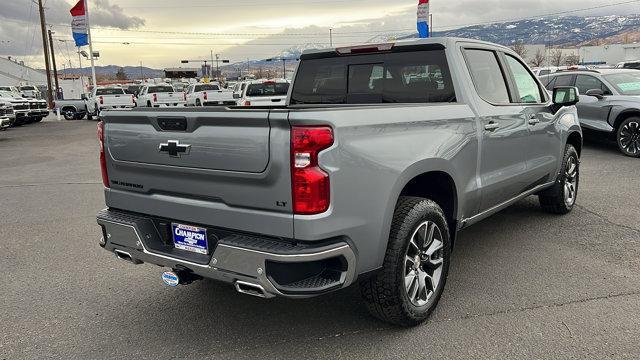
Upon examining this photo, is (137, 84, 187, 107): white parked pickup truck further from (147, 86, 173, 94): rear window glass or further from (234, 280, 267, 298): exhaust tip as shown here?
(234, 280, 267, 298): exhaust tip

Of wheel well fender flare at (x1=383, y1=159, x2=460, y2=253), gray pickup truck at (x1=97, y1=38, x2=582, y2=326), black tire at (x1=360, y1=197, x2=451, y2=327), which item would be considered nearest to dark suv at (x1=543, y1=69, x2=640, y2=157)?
gray pickup truck at (x1=97, y1=38, x2=582, y2=326)

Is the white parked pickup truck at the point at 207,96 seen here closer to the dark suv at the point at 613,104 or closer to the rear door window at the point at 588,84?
the rear door window at the point at 588,84

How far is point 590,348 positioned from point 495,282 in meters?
1.10

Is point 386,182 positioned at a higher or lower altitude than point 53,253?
higher

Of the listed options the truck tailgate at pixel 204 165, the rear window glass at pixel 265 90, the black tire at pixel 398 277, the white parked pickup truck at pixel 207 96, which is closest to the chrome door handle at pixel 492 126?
the black tire at pixel 398 277

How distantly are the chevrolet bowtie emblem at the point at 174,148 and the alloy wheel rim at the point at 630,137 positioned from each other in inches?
400

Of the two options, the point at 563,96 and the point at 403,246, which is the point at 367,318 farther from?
the point at 563,96

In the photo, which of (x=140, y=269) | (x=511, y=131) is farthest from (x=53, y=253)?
(x=511, y=131)

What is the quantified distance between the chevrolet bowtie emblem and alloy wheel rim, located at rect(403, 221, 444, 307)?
150 cm

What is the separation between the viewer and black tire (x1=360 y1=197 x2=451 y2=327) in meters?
3.18

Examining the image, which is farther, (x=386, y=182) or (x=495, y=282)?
(x=495, y=282)

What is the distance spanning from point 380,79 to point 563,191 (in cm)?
294

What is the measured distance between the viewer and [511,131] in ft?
15.0

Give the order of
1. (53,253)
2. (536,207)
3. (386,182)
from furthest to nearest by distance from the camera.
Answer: (536,207)
(53,253)
(386,182)
